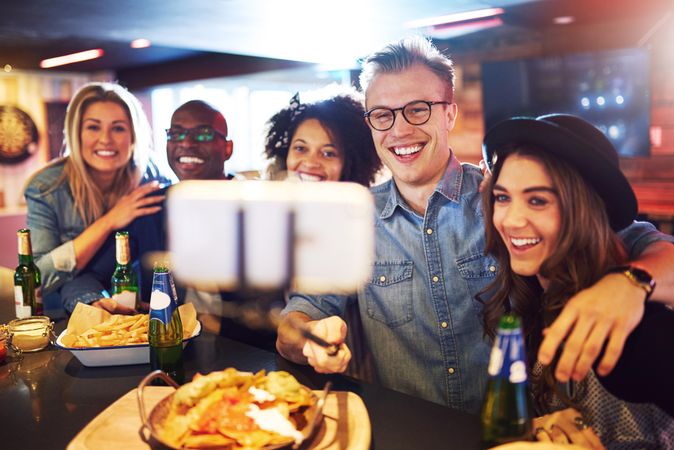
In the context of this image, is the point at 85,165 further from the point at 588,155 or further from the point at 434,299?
the point at 588,155

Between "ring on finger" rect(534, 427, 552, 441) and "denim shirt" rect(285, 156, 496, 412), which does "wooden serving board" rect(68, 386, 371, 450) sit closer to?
"ring on finger" rect(534, 427, 552, 441)

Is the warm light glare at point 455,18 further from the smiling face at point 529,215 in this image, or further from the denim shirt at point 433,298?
the smiling face at point 529,215

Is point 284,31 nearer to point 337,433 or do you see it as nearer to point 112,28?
point 112,28

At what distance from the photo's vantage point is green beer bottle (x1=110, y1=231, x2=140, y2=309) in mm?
1857

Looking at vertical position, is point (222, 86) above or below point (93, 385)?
above

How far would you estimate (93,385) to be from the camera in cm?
144

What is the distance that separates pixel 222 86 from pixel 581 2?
427cm

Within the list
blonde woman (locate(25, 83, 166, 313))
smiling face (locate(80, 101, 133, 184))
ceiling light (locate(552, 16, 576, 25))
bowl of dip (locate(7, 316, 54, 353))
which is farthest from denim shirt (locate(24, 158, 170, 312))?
ceiling light (locate(552, 16, 576, 25))

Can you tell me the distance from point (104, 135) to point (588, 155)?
213 cm

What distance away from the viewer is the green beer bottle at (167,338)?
4.70ft

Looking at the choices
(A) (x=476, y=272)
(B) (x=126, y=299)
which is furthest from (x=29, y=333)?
(A) (x=476, y=272)

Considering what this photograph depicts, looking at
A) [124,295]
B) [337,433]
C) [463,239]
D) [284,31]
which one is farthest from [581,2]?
[337,433]

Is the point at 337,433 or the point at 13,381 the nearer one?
the point at 337,433

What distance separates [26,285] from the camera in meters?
2.07
